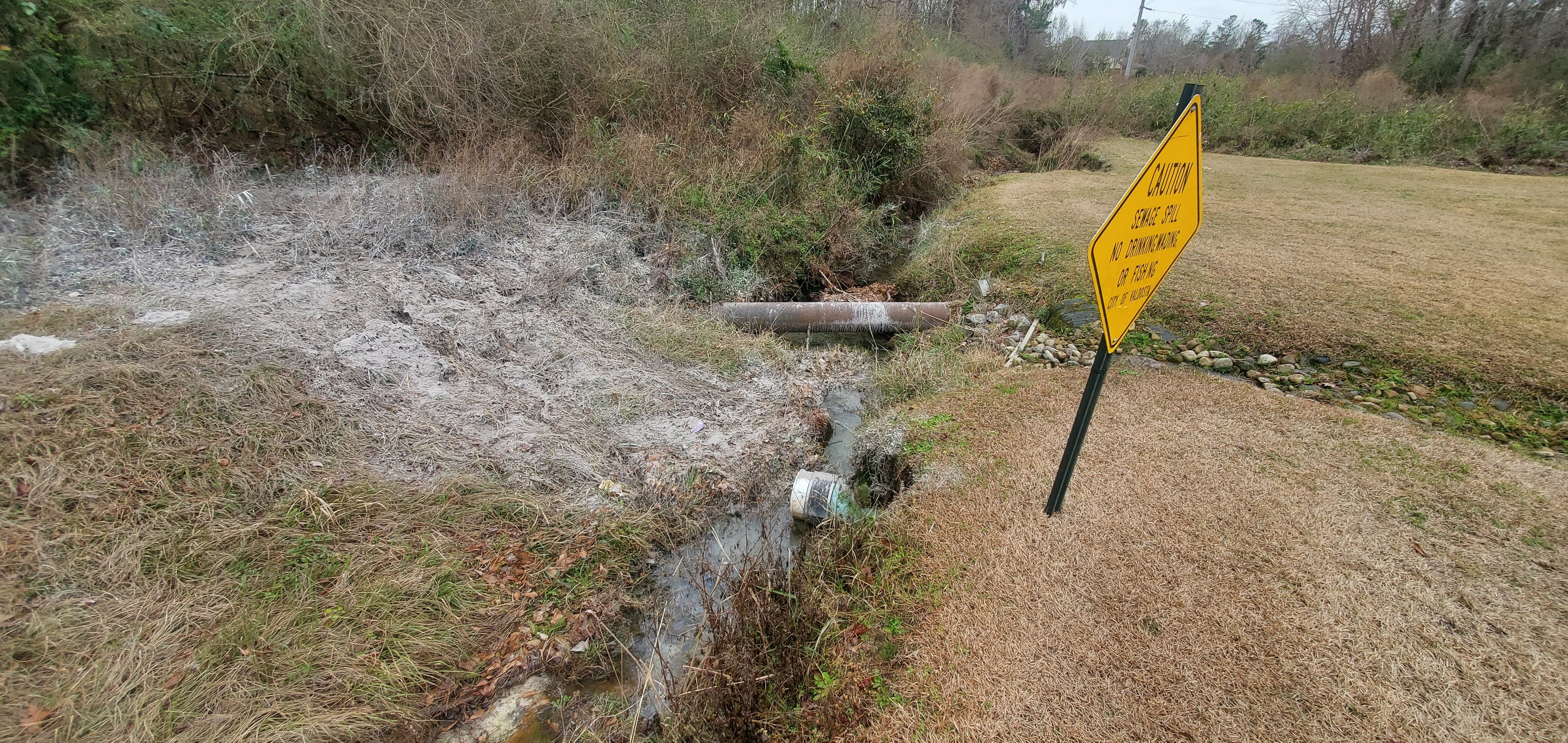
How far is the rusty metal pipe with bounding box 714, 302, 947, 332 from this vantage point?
657cm

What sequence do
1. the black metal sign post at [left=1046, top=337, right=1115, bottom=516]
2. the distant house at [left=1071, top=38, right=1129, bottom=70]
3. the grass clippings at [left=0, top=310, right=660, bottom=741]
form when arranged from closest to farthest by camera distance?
the black metal sign post at [left=1046, top=337, right=1115, bottom=516], the grass clippings at [left=0, top=310, right=660, bottom=741], the distant house at [left=1071, top=38, right=1129, bottom=70]

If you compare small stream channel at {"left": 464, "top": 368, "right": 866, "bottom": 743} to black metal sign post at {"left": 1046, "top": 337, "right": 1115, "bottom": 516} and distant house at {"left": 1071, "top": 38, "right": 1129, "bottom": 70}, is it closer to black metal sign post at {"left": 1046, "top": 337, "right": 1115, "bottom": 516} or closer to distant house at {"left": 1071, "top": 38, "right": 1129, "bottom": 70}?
black metal sign post at {"left": 1046, "top": 337, "right": 1115, "bottom": 516}

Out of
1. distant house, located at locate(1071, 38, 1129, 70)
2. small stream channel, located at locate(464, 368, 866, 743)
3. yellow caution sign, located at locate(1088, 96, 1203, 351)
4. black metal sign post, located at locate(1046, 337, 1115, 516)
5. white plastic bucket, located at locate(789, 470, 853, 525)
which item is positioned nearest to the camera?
yellow caution sign, located at locate(1088, 96, 1203, 351)

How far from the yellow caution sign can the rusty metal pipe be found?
4.35 meters

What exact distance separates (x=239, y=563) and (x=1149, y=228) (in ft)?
13.9

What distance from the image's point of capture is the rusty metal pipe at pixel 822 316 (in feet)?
21.6

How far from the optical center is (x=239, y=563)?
2965 mm

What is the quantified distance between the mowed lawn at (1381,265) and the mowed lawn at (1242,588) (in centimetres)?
A: 111

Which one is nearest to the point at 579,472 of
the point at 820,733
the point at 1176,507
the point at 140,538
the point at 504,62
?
the point at 140,538

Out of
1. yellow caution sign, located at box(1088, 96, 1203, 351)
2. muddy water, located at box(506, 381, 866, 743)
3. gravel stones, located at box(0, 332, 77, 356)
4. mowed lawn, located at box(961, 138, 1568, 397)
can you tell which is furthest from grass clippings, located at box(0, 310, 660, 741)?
mowed lawn, located at box(961, 138, 1568, 397)

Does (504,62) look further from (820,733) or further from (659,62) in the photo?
(820,733)

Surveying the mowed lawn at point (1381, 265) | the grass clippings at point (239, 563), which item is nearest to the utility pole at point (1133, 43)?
the mowed lawn at point (1381, 265)

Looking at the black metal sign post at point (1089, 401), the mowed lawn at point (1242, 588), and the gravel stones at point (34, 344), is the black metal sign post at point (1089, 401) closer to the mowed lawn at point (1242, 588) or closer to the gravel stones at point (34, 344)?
the mowed lawn at point (1242, 588)

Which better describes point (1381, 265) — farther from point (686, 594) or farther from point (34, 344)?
point (34, 344)
